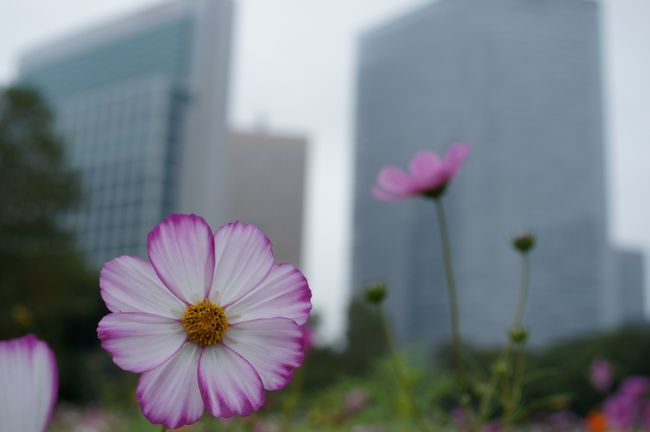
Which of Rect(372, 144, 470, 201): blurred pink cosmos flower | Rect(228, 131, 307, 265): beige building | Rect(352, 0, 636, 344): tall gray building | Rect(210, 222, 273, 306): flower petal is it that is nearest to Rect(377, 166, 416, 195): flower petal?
Rect(372, 144, 470, 201): blurred pink cosmos flower

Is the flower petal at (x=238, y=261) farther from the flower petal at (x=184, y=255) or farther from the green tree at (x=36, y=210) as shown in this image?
the green tree at (x=36, y=210)

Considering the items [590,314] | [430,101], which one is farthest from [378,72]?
[590,314]

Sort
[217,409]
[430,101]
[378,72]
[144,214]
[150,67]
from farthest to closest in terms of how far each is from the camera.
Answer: [378,72]
[430,101]
[150,67]
[144,214]
[217,409]

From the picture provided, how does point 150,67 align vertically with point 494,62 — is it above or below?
below

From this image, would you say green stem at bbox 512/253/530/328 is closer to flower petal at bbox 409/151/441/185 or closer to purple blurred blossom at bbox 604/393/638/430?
flower petal at bbox 409/151/441/185

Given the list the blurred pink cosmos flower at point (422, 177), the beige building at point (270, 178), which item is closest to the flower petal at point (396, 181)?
the blurred pink cosmos flower at point (422, 177)

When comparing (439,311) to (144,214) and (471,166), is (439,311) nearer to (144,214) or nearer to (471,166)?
(471,166)
